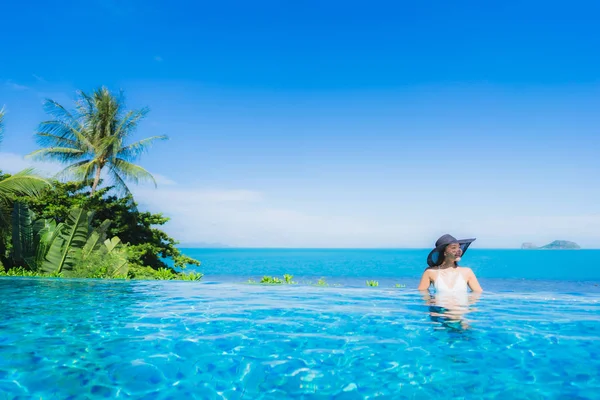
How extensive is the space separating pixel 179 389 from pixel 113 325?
3.13 metres

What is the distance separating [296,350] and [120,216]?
20181 mm

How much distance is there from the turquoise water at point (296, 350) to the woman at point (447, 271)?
1.06ft

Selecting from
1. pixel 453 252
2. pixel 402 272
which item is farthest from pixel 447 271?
pixel 402 272

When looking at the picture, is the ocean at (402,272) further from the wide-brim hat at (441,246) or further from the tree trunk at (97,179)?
the wide-brim hat at (441,246)

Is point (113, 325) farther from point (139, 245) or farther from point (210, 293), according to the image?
point (139, 245)

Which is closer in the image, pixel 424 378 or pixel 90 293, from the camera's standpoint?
pixel 424 378

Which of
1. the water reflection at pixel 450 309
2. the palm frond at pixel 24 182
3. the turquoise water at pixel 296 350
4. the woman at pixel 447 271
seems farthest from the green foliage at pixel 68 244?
the woman at pixel 447 271

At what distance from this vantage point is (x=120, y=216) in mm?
23297

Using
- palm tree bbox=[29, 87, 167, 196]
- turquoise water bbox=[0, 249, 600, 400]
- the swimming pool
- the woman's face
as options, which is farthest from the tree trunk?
the woman's face

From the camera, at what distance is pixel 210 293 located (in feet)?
38.2

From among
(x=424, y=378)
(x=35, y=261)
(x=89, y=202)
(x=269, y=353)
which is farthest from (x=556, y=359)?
(x=89, y=202)

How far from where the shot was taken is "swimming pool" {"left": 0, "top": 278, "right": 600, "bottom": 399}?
4250mm

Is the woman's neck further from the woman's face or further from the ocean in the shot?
the ocean

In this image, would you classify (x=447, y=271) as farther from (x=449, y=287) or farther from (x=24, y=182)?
(x=24, y=182)
